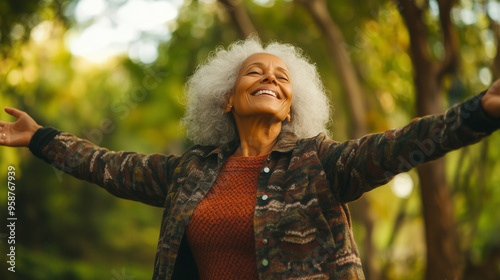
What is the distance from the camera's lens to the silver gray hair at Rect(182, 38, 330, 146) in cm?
258

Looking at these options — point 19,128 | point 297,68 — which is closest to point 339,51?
point 297,68

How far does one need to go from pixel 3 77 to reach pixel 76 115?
4.88 m

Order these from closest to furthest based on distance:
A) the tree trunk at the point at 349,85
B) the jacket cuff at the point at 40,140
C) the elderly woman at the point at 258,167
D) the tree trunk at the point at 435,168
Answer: the elderly woman at the point at 258,167
the jacket cuff at the point at 40,140
the tree trunk at the point at 435,168
the tree trunk at the point at 349,85

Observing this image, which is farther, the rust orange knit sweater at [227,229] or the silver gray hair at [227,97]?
the silver gray hair at [227,97]

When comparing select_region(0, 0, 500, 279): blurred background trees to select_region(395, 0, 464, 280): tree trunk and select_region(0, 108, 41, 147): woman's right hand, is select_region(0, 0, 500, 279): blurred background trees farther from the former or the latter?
select_region(0, 108, 41, 147): woman's right hand

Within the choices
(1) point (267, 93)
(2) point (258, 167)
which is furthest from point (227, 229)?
(1) point (267, 93)

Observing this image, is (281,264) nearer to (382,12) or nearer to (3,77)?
(3,77)

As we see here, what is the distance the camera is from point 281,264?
180 cm

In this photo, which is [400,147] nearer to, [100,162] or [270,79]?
[270,79]

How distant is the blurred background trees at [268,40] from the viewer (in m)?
4.96

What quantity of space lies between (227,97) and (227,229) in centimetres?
92

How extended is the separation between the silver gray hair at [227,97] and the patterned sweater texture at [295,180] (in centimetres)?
25

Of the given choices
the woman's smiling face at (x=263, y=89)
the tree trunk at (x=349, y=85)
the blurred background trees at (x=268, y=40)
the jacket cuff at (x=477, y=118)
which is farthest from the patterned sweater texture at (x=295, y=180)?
the tree trunk at (x=349, y=85)

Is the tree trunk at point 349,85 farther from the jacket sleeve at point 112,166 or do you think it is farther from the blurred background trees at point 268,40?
the jacket sleeve at point 112,166
